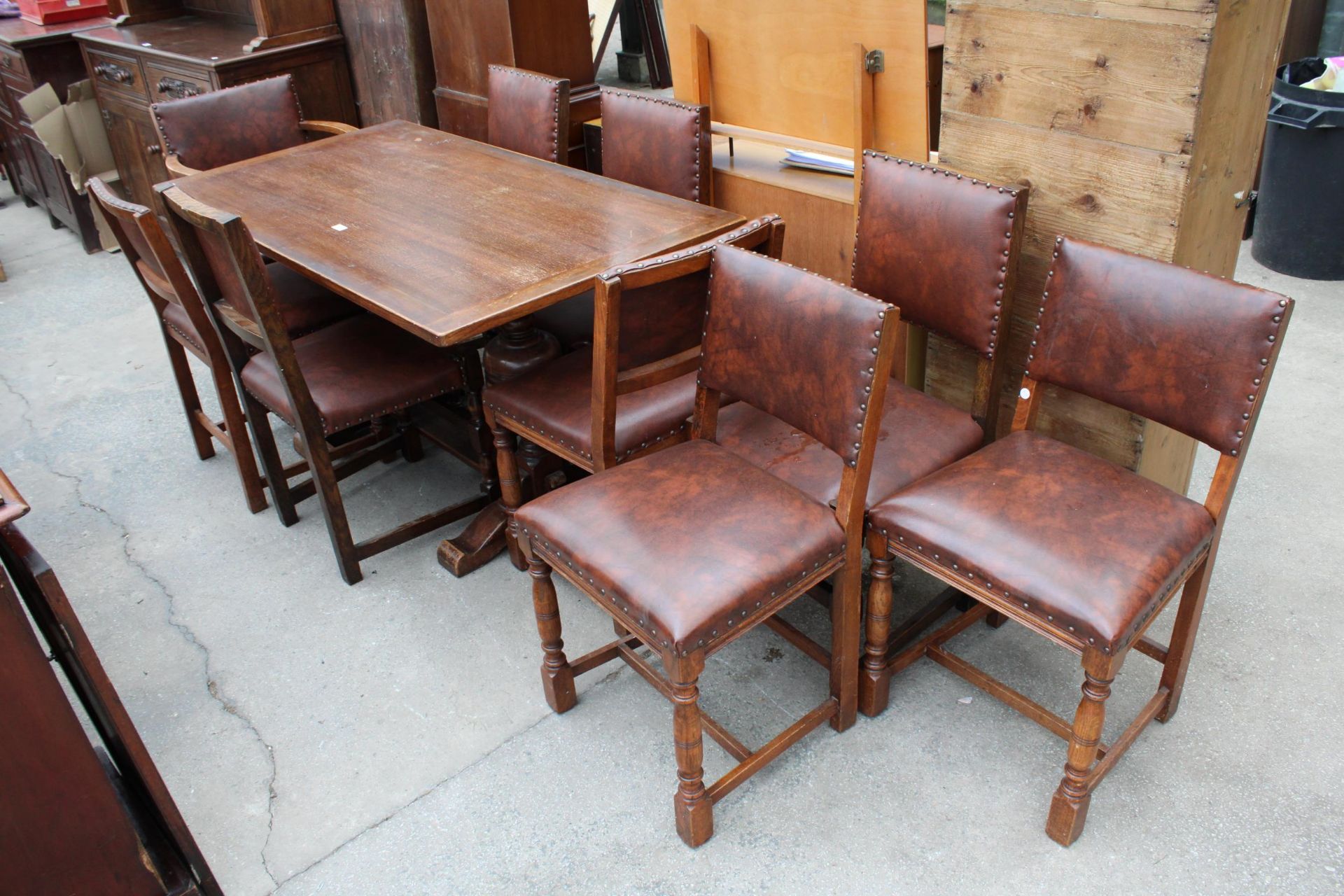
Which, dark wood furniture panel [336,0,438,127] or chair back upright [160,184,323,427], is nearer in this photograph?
chair back upright [160,184,323,427]

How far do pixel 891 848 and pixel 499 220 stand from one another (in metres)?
1.65

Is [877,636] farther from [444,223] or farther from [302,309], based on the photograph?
[302,309]

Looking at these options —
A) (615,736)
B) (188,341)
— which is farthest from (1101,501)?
(188,341)

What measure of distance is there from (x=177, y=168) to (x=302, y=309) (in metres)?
0.70

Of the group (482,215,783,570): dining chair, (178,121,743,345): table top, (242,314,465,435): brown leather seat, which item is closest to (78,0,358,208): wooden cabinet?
(178,121,743,345): table top

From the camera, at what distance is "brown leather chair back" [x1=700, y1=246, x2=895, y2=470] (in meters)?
1.67

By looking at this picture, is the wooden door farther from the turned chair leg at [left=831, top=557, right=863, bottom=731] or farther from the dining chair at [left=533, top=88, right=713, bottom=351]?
the turned chair leg at [left=831, top=557, right=863, bottom=731]

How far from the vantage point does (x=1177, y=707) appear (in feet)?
6.71

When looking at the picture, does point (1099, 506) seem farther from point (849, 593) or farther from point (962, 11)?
point (962, 11)

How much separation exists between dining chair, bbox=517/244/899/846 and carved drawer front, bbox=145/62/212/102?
109 inches

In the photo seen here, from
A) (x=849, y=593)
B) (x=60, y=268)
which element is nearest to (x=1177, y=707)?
(x=849, y=593)

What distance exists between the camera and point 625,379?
78.2 inches

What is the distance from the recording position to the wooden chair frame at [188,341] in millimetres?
2432

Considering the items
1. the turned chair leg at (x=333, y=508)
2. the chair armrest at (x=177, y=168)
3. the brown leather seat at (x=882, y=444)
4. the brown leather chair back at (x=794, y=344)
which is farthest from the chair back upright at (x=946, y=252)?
the chair armrest at (x=177, y=168)
